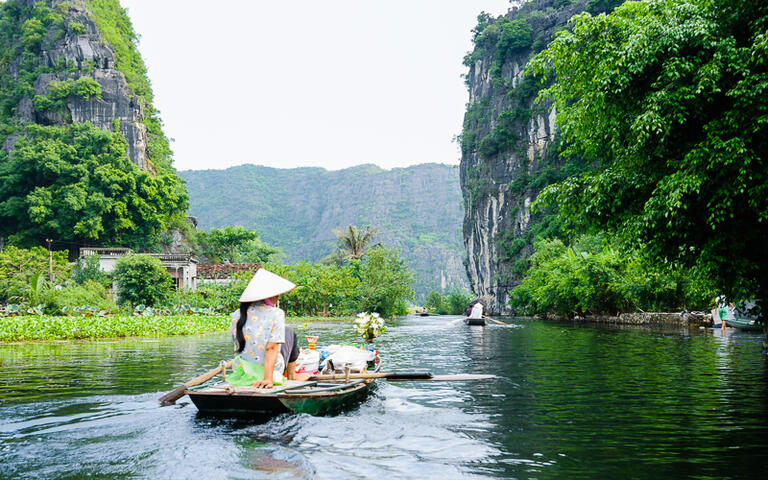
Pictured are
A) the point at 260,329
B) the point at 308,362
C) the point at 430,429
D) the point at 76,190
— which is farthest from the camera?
the point at 76,190

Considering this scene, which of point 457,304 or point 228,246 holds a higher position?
point 228,246

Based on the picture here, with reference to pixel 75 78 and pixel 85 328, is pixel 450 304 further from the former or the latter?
pixel 85 328

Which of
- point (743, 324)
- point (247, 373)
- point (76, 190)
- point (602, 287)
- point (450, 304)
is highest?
point (76, 190)

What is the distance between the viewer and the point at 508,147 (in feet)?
197

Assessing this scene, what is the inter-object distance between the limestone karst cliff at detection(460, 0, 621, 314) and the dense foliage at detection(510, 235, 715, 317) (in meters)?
16.6

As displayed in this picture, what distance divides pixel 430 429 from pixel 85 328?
52.4 ft

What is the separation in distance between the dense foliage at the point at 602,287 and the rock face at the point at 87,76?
35.2m

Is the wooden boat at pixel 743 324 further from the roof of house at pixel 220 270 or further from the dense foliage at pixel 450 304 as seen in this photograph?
the dense foliage at pixel 450 304

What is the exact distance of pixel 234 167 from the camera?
163875 mm

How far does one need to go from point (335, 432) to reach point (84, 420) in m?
2.84

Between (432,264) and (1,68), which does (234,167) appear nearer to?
(432,264)

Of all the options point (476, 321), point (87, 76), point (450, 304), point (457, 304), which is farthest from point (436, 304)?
point (87, 76)

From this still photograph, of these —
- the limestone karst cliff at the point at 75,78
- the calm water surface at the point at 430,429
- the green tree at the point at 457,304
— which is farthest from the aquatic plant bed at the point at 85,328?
the green tree at the point at 457,304

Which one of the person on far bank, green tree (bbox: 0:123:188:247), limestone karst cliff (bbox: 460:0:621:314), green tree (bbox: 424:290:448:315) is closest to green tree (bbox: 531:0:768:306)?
the person on far bank
